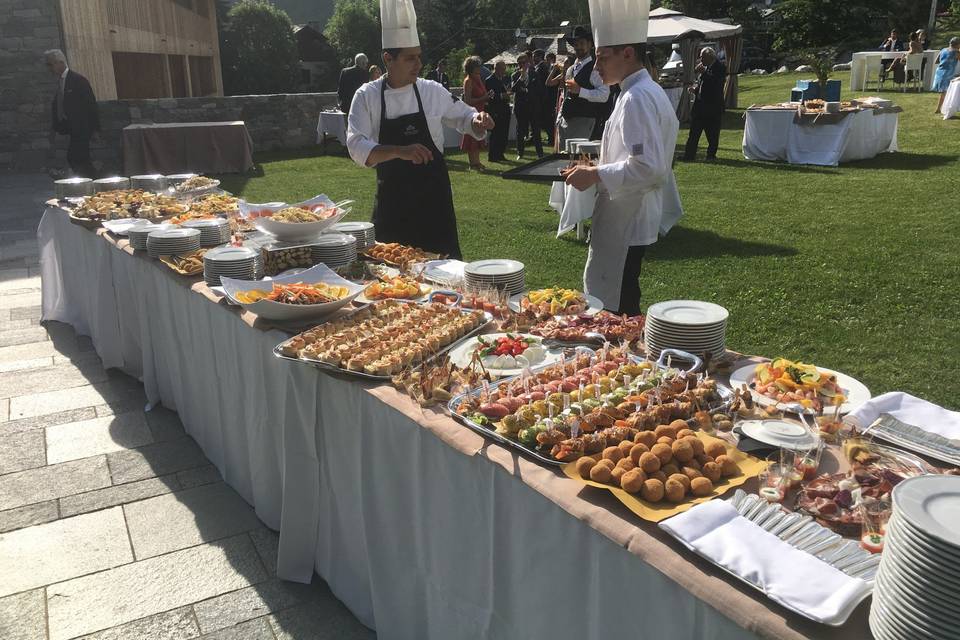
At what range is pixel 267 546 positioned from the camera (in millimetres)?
2855

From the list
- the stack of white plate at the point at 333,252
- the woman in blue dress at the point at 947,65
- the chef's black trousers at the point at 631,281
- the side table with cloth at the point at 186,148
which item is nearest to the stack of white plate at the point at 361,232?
the stack of white plate at the point at 333,252

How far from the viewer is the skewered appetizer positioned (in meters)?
2.16

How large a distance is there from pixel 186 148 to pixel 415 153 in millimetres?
9949

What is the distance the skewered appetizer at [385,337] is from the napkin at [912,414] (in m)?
1.15

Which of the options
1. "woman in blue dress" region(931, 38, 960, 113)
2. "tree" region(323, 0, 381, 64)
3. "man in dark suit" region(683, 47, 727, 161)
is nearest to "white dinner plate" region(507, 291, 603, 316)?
"man in dark suit" region(683, 47, 727, 161)

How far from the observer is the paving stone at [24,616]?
2.42 metres

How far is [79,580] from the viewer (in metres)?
2.68

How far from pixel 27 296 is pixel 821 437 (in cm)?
651

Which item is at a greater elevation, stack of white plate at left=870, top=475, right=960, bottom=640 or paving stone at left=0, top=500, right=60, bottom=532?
stack of white plate at left=870, top=475, right=960, bottom=640

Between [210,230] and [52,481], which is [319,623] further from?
[210,230]

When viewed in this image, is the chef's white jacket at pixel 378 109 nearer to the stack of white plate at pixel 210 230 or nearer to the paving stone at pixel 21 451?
the stack of white plate at pixel 210 230

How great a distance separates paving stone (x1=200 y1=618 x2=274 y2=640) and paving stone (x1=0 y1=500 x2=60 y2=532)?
1145 mm

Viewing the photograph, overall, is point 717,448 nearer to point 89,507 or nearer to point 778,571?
point 778,571

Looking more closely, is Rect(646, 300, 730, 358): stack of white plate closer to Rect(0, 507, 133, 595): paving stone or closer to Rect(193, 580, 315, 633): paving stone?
Rect(193, 580, 315, 633): paving stone
